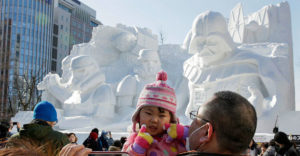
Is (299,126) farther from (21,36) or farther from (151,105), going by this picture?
(21,36)

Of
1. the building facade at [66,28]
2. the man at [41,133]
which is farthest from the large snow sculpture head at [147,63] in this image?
the building facade at [66,28]

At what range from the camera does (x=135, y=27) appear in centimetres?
1608

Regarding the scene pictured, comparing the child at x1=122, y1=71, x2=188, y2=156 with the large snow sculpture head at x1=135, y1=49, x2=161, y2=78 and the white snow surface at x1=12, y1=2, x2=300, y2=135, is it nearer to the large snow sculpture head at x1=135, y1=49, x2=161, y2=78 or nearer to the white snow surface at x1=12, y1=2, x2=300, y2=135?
the white snow surface at x1=12, y1=2, x2=300, y2=135

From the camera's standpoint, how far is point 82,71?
1288cm

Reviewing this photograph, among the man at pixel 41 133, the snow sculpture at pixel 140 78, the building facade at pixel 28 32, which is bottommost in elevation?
the man at pixel 41 133

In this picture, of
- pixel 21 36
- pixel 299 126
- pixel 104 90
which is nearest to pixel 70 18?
pixel 21 36

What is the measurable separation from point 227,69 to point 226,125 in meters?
10.1

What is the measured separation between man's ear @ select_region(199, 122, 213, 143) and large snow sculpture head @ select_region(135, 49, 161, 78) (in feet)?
38.0

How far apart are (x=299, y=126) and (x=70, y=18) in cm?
4576

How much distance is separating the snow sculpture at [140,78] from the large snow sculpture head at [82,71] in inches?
38.8

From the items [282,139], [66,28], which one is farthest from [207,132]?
[66,28]

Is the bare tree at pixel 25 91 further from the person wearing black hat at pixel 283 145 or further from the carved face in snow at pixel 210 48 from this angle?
the person wearing black hat at pixel 283 145

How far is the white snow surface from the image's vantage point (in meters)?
10.6

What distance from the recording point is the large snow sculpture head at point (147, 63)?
42.5ft
